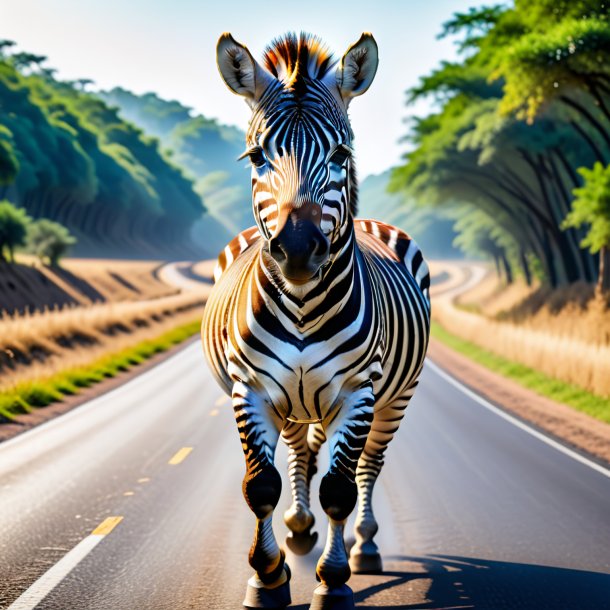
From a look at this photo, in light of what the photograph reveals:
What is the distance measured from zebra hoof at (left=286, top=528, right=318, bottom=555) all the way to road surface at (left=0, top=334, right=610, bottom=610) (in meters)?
0.11

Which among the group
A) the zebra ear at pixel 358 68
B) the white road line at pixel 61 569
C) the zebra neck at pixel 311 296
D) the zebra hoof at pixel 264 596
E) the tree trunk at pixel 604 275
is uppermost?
the tree trunk at pixel 604 275

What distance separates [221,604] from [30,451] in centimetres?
640

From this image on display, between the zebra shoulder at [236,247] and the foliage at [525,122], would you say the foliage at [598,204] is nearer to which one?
the foliage at [525,122]

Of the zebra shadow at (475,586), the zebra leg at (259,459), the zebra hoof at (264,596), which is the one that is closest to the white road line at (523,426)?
the zebra shadow at (475,586)

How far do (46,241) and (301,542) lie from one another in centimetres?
5511

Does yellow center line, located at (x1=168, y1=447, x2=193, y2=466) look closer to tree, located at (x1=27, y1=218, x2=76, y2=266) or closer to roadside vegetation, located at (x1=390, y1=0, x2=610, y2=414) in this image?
roadside vegetation, located at (x1=390, y1=0, x2=610, y2=414)

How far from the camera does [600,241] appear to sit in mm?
22000

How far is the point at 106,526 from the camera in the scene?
7418mm

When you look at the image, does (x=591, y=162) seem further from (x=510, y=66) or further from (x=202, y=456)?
(x=202, y=456)

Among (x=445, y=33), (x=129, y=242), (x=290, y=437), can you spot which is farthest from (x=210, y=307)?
(x=129, y=242)

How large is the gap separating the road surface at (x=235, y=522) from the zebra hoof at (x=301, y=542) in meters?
0.11

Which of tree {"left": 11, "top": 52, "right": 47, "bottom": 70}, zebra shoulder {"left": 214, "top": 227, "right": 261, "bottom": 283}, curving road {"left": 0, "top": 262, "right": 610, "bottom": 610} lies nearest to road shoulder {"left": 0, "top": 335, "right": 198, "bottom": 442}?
curving road {"left": 0, "top": 262, "right": 610, "bottom": 610}

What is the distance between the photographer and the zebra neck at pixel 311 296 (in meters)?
4.73

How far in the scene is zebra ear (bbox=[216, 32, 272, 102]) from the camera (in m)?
4.68
